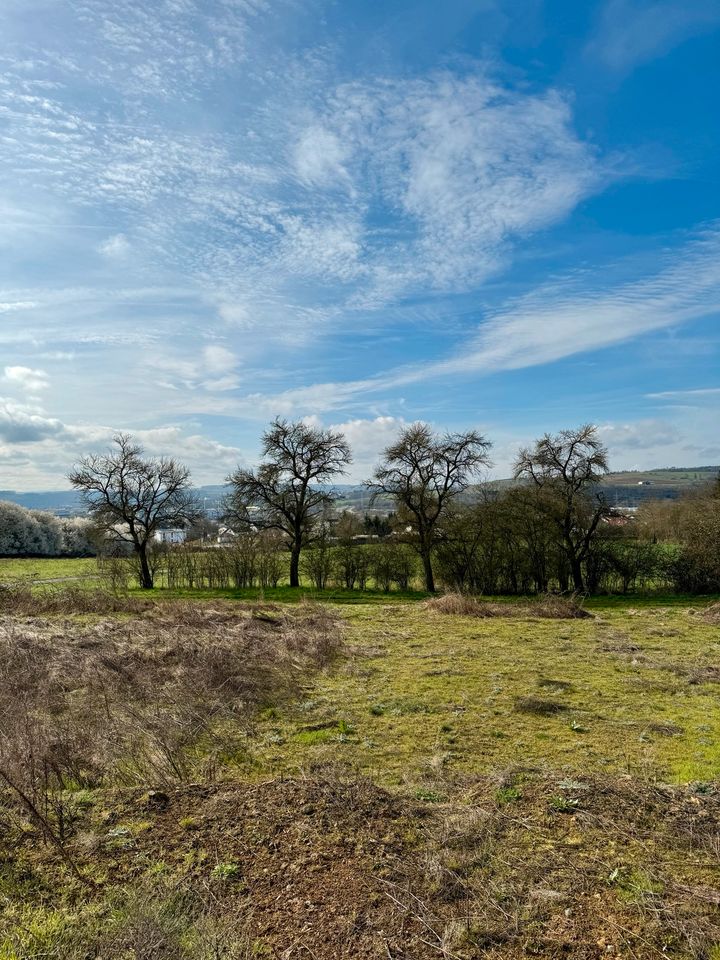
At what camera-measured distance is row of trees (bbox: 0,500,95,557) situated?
55.7 meters

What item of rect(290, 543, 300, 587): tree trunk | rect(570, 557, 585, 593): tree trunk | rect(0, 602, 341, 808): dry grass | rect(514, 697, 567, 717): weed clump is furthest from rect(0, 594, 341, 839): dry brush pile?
rect(570, 557, 585, 593): tree trunk

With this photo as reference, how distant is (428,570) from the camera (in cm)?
2928

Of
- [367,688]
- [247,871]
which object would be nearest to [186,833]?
[247,871]

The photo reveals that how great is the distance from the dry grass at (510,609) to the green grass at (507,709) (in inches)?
154

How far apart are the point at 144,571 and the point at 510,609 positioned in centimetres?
2110

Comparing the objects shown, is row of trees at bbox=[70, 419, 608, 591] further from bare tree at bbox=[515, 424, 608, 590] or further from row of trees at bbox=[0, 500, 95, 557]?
row of trees at bbox=[0, 500, 95, 557]

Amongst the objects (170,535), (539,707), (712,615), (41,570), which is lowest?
(712,615)

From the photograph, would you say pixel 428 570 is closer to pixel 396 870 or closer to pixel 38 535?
pixel 396 870

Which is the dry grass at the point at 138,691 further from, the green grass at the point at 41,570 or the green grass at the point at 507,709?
the green grass at the point at 41,570

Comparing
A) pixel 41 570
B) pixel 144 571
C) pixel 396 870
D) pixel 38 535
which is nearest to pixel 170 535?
pixel 144 571

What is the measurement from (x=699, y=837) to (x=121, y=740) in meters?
6.18

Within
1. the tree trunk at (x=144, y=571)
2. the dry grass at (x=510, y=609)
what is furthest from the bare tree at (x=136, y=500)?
the dry grass at (x=510, y=609)

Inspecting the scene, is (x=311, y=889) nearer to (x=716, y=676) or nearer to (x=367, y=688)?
→ (x=367, y=688)

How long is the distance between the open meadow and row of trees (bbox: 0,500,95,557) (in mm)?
50787
